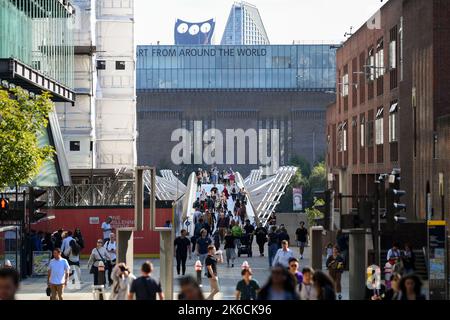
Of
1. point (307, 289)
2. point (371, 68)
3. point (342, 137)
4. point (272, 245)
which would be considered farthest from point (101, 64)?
point (307, 289)

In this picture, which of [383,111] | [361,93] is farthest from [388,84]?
[361,93]

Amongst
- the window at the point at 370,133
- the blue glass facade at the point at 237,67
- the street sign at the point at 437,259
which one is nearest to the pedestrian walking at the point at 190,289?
the street sign at the point at 437,259

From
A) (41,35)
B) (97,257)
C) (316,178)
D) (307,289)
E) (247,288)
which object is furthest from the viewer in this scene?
(316,178)

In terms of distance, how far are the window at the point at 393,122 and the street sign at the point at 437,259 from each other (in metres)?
20.6

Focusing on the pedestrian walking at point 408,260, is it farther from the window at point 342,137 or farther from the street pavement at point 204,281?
the window at point 342,137

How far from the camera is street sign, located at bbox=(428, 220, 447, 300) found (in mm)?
29000

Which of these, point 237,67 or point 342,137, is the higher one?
point 237,67

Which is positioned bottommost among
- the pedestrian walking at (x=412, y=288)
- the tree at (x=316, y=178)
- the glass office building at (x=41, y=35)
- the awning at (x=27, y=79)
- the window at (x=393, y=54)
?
the pedestrian walking at (x=412, y=288)

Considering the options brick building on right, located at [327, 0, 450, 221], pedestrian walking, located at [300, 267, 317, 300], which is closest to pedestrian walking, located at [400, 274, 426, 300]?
pedestrian walking, located at [300, 267, 317, 300]

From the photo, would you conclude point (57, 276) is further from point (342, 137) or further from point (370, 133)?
point (342, 137)

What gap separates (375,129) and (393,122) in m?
5.66

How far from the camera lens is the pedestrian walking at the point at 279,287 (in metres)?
13.4

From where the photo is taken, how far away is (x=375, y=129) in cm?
5622
